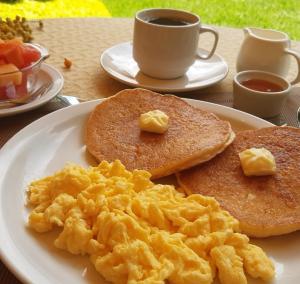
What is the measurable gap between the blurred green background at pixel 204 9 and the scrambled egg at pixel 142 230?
335 cm

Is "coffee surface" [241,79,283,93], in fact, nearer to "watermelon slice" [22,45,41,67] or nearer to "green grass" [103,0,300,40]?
"watermelon slice" [22,45,41,67]

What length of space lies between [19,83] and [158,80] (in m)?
0.58

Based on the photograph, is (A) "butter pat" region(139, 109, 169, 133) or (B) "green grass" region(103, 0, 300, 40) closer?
(A) "butter pat" region(139, 109, 169, 133)

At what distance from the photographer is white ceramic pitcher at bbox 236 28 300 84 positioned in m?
1.90

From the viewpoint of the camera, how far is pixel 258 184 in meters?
1.26

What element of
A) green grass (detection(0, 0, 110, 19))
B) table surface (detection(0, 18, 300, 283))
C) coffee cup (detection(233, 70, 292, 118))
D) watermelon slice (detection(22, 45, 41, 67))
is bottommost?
green grass (detection(0, 0, 110, 19))

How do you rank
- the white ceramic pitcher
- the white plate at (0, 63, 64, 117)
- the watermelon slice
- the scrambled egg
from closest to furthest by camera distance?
the scrambled egg → the white plate at (0, 63, 64, 117) → the watermelon slice → the white ceramic pitcher

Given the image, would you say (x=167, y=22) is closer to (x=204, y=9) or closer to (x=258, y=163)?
(x=258, y=163)

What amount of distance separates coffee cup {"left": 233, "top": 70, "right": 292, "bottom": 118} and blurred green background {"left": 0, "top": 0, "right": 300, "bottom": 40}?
8.87 ft

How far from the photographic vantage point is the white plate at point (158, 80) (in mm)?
1851

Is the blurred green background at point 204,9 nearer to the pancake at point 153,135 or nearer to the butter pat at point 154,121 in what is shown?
the pancake at point 153,135

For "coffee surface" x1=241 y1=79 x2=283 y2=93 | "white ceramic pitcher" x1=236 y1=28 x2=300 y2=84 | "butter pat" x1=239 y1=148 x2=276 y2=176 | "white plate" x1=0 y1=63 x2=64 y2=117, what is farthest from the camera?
"white ceramic pitcher" x1=236 y1=28 x2=300 y2=84

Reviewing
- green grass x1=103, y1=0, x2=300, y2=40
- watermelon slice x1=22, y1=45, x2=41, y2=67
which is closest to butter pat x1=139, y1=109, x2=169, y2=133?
watermelon slice x1=22, y1=45, x2=41, y2=67

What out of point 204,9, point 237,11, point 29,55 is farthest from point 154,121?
point 237,11
